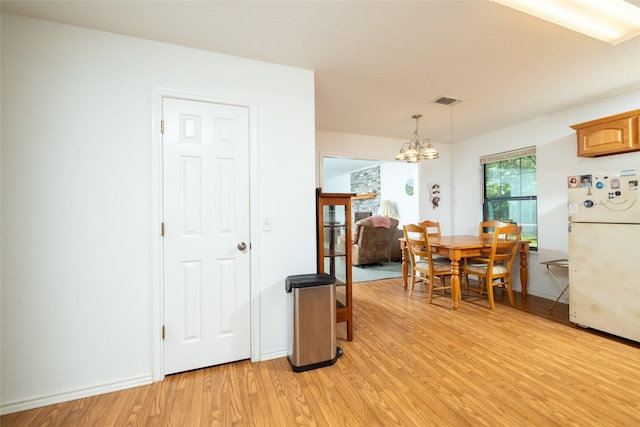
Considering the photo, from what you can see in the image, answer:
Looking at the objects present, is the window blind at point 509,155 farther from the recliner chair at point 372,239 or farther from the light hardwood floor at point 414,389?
the light hardwood floor at point 414,389

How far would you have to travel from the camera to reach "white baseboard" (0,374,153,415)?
1642 millimetres

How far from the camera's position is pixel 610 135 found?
2.79 m

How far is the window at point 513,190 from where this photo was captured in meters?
3.93

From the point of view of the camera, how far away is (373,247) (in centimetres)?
564

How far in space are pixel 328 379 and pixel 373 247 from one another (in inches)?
153

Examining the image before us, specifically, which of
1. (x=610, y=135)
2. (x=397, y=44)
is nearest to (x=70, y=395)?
(x=397, y=44)

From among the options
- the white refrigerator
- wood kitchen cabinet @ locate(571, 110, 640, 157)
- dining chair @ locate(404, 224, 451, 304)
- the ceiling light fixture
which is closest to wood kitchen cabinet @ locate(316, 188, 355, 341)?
dining chair @ locate(404, 224, 451, 304)

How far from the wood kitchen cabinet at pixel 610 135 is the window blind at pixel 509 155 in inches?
28.1

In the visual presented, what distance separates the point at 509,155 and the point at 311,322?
391cm

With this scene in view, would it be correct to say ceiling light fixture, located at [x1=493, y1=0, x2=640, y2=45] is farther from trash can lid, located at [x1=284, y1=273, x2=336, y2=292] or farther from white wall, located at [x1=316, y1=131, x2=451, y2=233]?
white wall, located at [x1=316, y1=131, x2=451, y2=233]

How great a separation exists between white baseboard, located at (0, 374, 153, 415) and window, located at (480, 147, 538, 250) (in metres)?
4.79

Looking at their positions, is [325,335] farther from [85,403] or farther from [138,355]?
[85,403]

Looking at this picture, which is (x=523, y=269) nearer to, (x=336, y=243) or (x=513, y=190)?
(x=513, y=190)

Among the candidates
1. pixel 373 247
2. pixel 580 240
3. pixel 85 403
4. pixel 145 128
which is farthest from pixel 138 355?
pixel 373 247
